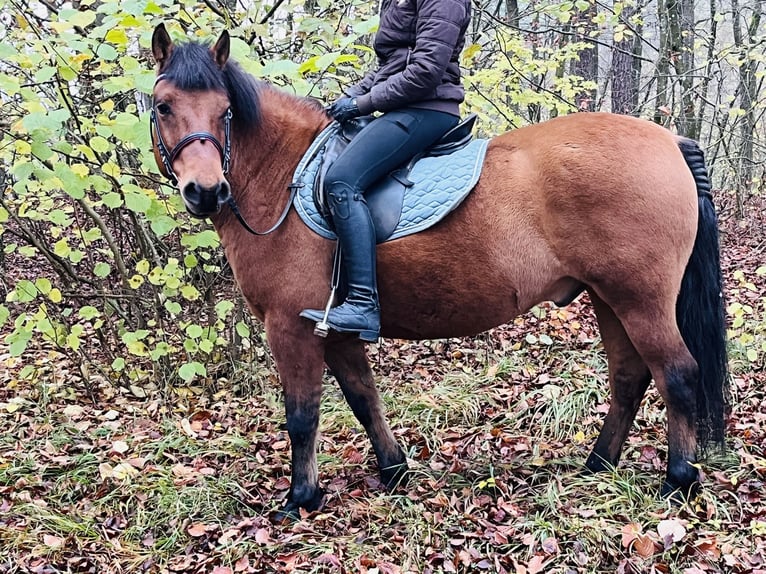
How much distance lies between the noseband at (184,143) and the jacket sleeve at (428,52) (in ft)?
2.85

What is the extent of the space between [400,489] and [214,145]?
97.8 inches

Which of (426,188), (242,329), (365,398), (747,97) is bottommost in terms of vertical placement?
(365,398)

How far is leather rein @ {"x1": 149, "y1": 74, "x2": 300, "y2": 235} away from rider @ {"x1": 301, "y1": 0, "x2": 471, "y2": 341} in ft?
1.30

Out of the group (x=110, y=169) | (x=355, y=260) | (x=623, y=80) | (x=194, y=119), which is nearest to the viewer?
(x=194, y=119)

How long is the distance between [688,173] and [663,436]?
2.14 meters

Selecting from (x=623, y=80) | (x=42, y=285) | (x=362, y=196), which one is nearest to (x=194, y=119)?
(x=362, y=196)

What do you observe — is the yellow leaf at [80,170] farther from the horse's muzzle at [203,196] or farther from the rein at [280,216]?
the horse's muzzle at [203,196]

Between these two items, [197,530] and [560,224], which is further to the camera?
[197,530]

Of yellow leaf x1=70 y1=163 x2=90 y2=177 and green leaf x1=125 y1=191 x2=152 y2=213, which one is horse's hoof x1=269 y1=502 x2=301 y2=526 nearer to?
green leaf x1=125 y1=191 x2=152 y2=213

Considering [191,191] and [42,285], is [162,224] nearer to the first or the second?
[42,285]

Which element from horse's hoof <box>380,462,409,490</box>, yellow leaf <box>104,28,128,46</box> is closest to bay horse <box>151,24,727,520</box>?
horse's hoof <box>380,462,409,490</box>

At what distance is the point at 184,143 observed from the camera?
337 cm

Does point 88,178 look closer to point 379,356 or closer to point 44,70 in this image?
point 44,70

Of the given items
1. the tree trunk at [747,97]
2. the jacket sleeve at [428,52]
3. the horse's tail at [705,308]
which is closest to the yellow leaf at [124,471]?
the jacket sleeve at [428,52]
